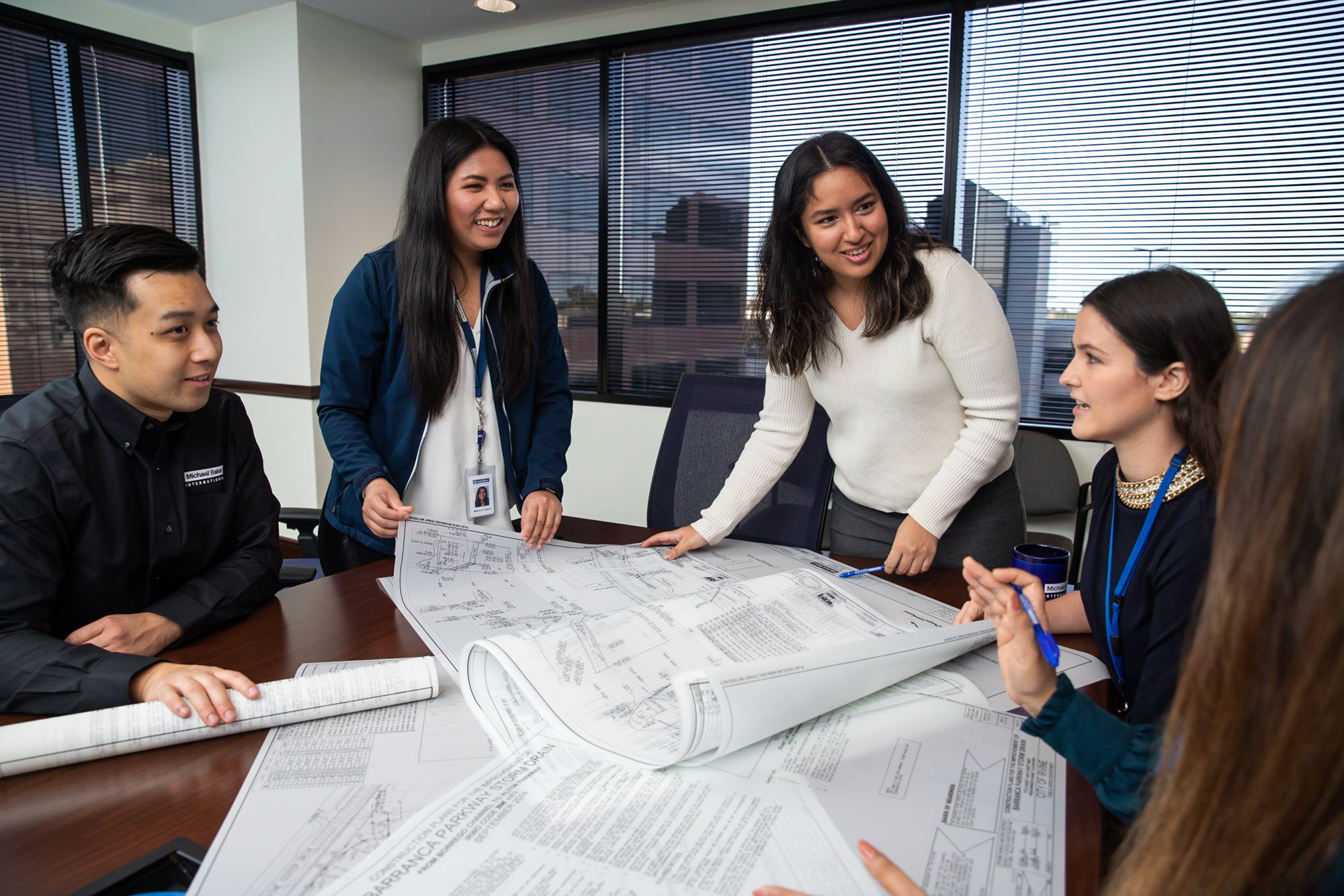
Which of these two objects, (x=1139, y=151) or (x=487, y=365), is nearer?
(x=487, y=365)

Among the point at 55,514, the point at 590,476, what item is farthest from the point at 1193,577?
the point at 590,476

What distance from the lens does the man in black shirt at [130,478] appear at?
1.16 meters

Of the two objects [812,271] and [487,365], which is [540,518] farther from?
[812,271]

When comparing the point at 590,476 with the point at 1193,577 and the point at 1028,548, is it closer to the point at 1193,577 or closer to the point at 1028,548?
the point at 1028,548

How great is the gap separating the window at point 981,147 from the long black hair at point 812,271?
1805mm

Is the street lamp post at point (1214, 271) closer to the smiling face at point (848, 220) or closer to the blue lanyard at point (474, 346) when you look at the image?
the smiling face at point (848, 220)

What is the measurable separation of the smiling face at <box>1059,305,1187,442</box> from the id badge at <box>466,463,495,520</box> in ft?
3.75

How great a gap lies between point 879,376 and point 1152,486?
0.64 meters

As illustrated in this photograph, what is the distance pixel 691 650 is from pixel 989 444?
0.81 m

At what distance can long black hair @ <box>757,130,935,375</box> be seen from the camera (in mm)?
1603

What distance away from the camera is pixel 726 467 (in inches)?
79.4

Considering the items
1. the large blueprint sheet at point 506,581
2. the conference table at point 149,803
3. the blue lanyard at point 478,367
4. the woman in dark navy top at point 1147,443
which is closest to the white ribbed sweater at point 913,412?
the large blueprint sheet at point 506,581

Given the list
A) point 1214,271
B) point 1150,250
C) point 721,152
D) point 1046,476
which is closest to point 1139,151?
point 1150,250

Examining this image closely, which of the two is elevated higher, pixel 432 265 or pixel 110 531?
pixel 432 265
